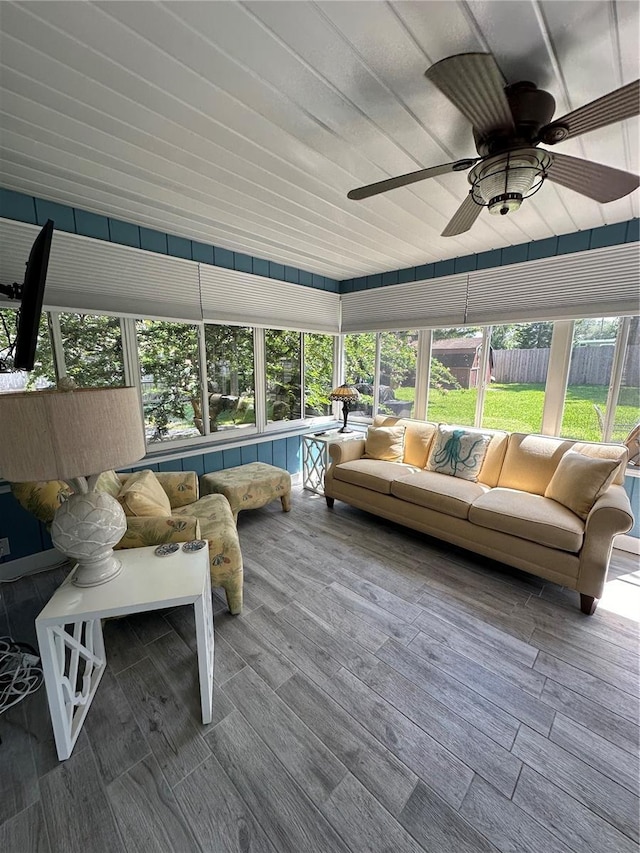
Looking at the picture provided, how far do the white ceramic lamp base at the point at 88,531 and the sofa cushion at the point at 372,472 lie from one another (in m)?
2.10

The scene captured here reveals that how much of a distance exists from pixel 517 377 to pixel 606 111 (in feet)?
8.05

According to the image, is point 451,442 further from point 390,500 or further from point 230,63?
point 230,63

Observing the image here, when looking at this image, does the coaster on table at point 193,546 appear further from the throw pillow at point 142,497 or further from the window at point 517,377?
the window at point 517,377

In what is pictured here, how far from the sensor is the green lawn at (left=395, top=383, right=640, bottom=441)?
108 inches

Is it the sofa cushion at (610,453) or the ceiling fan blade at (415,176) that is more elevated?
the ceiling fan blade at (415,176)

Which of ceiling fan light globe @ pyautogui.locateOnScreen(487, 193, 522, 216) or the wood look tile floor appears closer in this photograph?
the wood look tile floor

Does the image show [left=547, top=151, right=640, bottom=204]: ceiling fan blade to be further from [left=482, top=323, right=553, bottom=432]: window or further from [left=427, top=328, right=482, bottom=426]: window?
[left=427, top=328, right=482, bottom=426]: window

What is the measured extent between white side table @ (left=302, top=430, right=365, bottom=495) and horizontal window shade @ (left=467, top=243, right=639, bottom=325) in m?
1.82

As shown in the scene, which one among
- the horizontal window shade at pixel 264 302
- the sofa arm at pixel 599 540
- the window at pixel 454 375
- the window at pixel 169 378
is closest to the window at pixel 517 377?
the window at pixel 454 375

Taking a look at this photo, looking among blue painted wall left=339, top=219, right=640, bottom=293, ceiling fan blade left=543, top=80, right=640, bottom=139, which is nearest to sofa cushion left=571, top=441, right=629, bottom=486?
blue painted wall left=339, top=219, right=640, bottom=293

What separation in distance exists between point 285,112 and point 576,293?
2636 mm

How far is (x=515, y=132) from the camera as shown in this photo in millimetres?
1205

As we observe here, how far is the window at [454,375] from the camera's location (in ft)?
11.4

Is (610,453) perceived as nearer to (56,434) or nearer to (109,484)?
(56,434)
